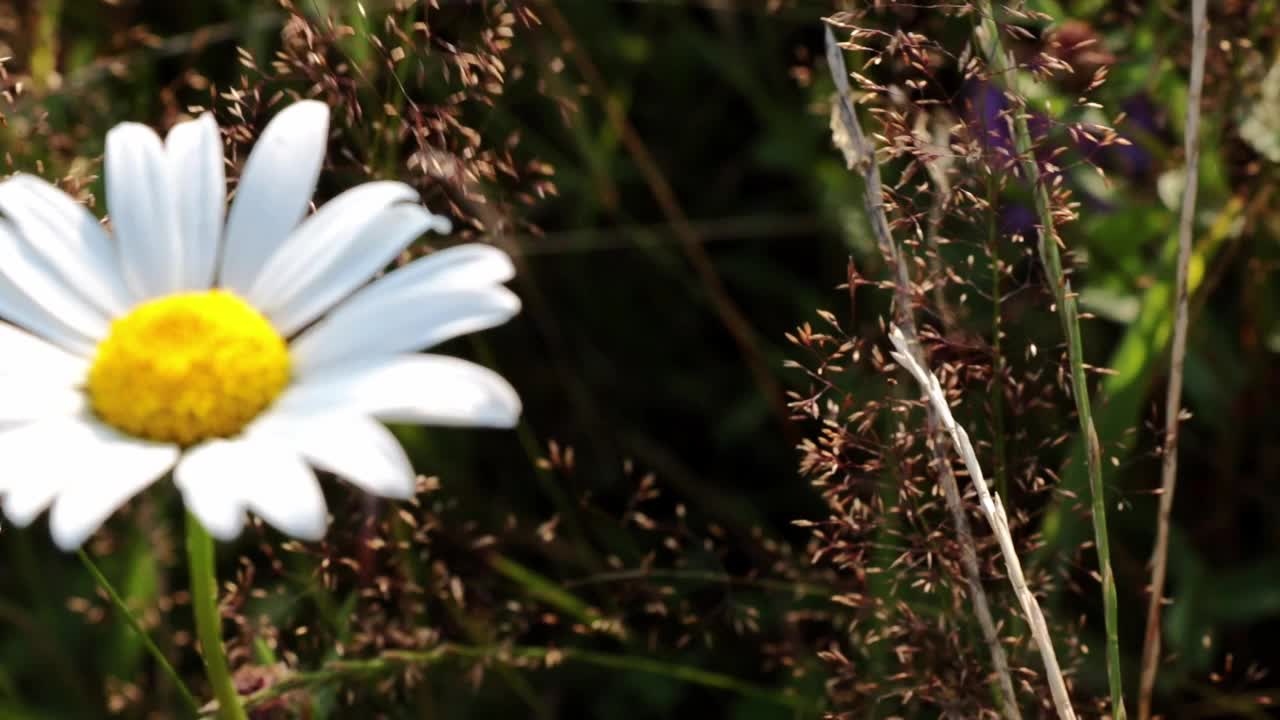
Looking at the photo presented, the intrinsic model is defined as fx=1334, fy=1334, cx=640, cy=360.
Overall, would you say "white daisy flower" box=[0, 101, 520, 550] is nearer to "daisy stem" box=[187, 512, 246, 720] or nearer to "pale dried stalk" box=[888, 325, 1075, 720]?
"daisy stem" box=[187, 512, 246, 720]

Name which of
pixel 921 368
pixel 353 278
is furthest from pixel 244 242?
pixel 921 368

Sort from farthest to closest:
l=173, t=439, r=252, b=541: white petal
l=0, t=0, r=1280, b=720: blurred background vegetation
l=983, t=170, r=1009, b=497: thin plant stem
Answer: l=0, t=0, r=1280, b=720: blurred background vegetation
l=983, t=170, r=1009, b=497: thin plant stem
l=173, t=439, r=252, b=541: white petal

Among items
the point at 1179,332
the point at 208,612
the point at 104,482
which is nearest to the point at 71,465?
the point at 104,482

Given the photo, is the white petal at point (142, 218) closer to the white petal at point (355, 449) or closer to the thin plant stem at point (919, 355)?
the white petal at point (355, 449)

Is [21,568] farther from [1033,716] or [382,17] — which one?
[1033,716]

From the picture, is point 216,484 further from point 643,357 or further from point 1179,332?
point 643,357

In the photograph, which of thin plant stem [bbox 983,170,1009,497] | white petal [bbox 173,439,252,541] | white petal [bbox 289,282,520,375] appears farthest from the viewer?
thin plant stem [bbox 983,170,1009,497]

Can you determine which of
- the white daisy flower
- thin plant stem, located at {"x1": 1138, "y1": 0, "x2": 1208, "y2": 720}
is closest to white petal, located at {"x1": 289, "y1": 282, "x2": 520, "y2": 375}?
Answer: the white daisy flower
